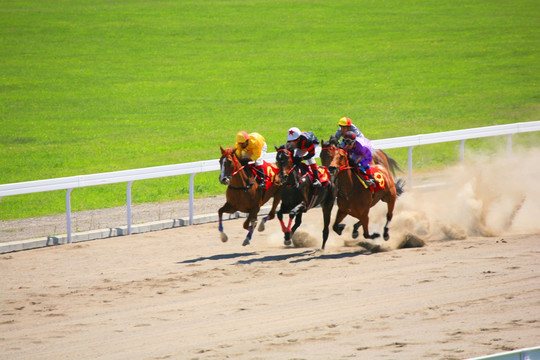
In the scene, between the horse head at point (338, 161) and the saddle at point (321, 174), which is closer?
the horse head at point (338, 161)

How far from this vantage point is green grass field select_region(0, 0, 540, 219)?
1983 centimetres

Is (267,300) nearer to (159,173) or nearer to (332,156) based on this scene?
(332,156)

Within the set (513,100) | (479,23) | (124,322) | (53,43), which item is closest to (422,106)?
(513,100)

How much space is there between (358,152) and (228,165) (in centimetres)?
187

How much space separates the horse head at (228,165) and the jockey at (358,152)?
157 centimetres

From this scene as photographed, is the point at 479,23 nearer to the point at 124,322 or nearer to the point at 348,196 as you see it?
the point at 348,196

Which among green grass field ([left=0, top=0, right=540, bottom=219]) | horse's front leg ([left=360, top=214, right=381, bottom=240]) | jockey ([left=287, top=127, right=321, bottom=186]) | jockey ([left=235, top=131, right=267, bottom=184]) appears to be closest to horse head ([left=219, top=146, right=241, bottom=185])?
jockey ([left=235, top=131, right=267, bottom=184])

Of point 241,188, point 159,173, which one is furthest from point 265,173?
point 159,173

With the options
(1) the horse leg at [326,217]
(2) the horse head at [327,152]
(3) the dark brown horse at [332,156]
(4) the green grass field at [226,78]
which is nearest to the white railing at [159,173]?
(4) the green grass field at [226,78]

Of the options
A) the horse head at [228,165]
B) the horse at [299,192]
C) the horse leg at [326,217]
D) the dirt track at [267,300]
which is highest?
the horse head at [228,165]

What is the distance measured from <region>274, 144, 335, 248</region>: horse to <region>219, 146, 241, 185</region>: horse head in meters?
0.62

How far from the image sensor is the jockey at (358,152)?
37.9 ft

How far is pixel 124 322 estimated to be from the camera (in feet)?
27.4

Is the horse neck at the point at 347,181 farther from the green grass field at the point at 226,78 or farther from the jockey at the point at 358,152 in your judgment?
the green grass field at the point at 226,78
